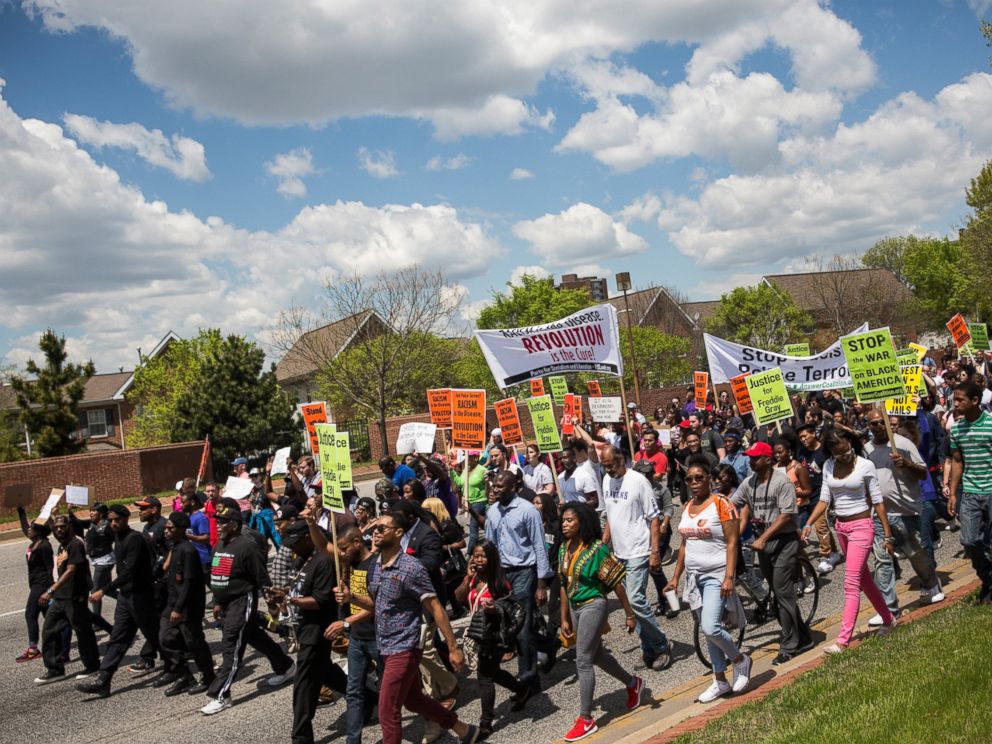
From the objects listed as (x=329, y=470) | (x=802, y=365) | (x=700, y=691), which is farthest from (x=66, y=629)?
(x=802, y=365)

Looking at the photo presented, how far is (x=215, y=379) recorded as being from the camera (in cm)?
3222

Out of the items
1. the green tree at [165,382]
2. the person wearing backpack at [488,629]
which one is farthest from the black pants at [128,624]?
the green tree at [165,382]

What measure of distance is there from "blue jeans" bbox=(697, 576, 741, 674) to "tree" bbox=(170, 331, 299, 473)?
27.3 meters

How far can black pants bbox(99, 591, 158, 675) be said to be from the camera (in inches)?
342

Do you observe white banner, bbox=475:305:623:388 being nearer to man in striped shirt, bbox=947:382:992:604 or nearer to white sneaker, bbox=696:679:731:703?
man in striped shirt, bbox=947:382:992:604

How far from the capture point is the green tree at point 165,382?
3922cm

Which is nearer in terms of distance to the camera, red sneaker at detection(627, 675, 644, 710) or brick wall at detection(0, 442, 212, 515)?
red sneaker at detection(627, 675, 644, 710)

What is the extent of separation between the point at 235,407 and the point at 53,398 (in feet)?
22.4

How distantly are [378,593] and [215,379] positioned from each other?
27778 mm

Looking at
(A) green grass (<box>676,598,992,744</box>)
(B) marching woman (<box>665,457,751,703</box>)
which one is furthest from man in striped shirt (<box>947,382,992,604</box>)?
(B) marching woman (<box>665,457,751,703</box>)

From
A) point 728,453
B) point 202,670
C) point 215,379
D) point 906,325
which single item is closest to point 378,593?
point 202,670

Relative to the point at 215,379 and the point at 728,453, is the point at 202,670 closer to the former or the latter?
the point at 728,453

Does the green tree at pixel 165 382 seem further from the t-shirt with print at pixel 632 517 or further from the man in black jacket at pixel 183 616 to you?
the t-shirt with print at pixel 632 517

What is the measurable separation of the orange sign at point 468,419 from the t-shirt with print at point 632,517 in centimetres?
542
